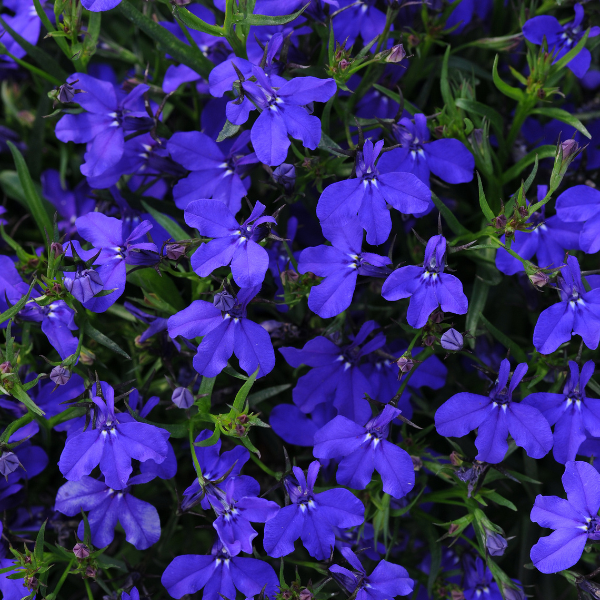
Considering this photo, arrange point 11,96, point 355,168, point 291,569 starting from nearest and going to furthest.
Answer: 1. point 355,168
2. point 291,569
3. point 11,96

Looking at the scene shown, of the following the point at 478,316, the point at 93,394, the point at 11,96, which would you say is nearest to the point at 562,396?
the point at 478,316

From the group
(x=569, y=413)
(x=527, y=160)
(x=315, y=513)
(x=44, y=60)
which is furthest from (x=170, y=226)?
(x=569, y=413)

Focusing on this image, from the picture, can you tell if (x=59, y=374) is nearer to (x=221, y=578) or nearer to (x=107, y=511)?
(x=107, y=511)

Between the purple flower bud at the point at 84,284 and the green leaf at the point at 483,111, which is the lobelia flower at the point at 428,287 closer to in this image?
the green leaf at the point at 483,111

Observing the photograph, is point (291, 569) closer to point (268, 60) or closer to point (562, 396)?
point (562, 396)

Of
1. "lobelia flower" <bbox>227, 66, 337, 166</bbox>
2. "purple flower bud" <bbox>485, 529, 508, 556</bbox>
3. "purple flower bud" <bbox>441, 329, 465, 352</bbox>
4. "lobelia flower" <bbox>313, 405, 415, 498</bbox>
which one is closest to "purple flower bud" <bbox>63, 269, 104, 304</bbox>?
"lobelia flower" <bbox>227, 66, 337, 166</bbox>

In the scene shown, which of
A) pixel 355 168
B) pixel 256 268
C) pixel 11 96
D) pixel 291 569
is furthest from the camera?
pixel 11 96
